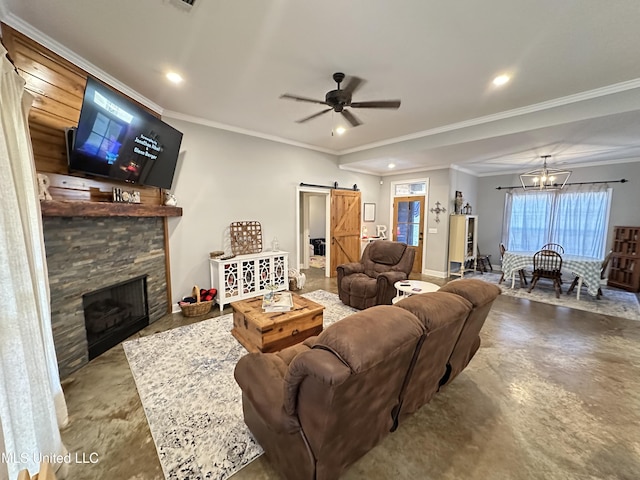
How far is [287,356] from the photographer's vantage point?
1.78 meters

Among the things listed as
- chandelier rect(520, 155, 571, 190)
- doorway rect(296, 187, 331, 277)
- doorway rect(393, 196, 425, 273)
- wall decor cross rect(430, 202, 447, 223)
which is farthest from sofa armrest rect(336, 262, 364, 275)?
chandelier rect(520, 155, 571, 190)

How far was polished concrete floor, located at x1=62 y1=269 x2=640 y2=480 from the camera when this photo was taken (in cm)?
152

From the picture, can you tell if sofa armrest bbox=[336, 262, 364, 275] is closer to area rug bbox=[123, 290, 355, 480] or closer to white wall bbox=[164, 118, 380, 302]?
white wall bbox=[164, 118, 380, 302]

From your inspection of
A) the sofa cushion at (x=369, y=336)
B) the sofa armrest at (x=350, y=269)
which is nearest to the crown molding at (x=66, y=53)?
the sofa cushion at (x=369, y=336)

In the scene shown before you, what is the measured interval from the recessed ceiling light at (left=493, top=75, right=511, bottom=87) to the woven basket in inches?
174

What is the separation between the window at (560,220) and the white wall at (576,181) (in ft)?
0.50

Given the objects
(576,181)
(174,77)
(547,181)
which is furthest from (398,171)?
(174,77)

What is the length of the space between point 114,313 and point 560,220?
850 centimetres

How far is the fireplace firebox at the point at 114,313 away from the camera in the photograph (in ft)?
8.65

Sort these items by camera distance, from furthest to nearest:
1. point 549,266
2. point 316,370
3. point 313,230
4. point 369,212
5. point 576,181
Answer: point 313,230, point 369,212, point 576,181, point 549,266, point 316,370

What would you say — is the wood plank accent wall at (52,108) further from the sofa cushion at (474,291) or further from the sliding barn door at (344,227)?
the sliding barn door at (344,227)

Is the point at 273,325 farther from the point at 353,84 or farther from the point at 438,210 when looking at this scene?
the point at 438,210

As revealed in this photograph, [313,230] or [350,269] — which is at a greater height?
[313,230]

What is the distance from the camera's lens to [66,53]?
2289 millimetres
